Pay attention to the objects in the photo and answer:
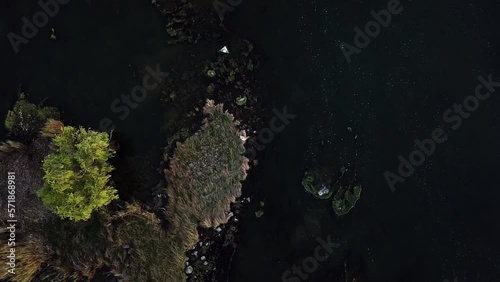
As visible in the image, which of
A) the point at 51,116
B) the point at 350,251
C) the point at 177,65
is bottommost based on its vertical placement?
the point at 350,251

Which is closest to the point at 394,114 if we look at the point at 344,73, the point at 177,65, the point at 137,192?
the point at 344,73

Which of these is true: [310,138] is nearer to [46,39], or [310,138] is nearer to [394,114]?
[394,114]

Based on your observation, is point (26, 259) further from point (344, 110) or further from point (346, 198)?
point (344, 110)
